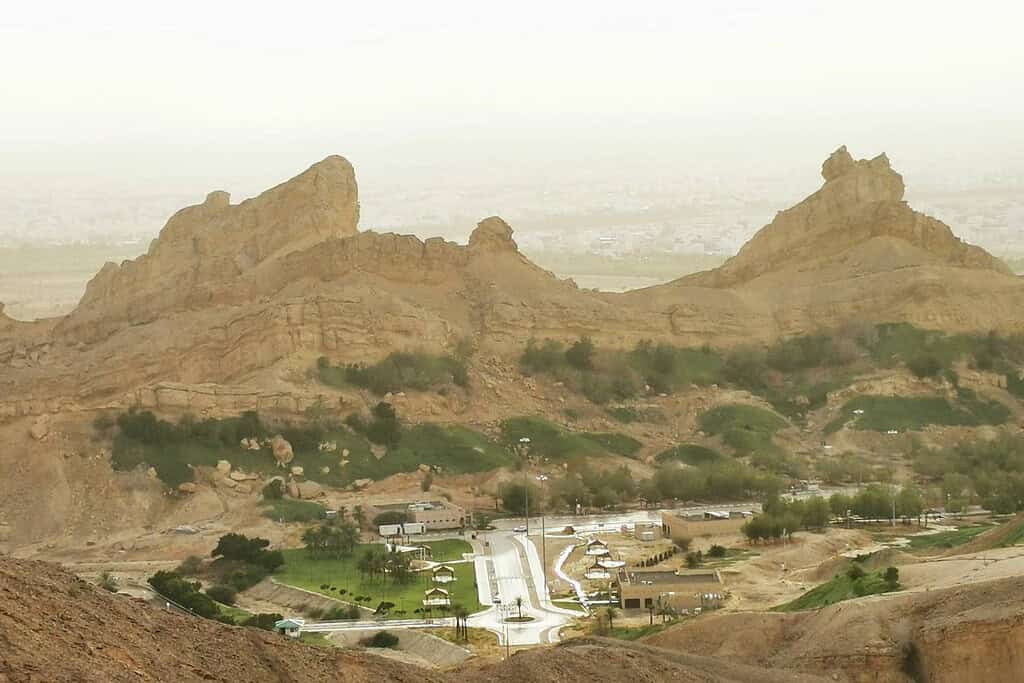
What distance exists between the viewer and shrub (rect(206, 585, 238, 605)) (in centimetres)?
4612

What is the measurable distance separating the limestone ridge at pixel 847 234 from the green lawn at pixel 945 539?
30.5 m

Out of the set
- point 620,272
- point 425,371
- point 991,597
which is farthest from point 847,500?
point 620,272

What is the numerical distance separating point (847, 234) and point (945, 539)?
37033 millimetres

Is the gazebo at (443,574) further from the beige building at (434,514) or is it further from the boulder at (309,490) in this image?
the boulder at (309,490)

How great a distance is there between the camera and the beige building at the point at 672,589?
41594 millimetres

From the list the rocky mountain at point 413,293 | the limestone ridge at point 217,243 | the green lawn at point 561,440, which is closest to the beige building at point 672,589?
the green lawn at point 561,440

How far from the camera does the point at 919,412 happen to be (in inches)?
2717

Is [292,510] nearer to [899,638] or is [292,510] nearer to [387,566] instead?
[387,566]

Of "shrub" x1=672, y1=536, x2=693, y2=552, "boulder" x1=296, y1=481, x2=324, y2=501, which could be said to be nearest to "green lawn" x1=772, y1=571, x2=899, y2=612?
"shrub" x1=672, y1=536, x2=693, y2=552

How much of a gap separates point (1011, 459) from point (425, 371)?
23729 millimetres

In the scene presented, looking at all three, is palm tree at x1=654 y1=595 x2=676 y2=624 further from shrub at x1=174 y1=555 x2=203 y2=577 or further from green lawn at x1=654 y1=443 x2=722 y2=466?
green lawn at x1=654 y1=443 x2=722 y2=466

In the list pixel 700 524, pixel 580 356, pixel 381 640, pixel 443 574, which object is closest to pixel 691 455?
pixel 580 356

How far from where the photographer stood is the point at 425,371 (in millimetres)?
68188

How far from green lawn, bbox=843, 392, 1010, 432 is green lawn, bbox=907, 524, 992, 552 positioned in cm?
1619
